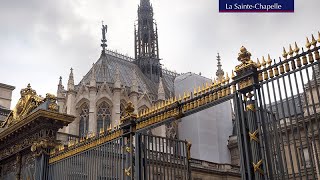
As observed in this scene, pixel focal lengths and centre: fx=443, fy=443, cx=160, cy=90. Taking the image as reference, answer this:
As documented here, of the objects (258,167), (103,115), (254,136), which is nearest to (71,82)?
(103,115)

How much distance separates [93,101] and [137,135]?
3354cm

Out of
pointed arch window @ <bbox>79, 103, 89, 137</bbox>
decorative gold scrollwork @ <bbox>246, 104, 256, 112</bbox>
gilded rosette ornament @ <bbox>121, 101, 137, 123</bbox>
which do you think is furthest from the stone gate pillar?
pointed arch window @ <bbox>79, 103, 89, 137</bbox>

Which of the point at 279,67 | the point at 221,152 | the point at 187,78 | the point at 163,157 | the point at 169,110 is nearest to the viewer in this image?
the point at 279,67

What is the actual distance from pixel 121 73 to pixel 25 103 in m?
36.8

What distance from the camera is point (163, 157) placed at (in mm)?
10359

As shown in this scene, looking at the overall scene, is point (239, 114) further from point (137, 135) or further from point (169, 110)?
point (137, 135)

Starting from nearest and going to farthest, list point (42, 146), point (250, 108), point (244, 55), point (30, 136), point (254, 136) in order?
point (254, 136) → point (250, 108) → point (244, 55) → point (42, 146) → point (30, 136)

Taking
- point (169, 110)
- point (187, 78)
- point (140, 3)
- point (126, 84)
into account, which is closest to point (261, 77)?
point (169, 110)

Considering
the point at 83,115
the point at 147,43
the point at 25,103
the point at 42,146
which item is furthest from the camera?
the point at 147,43

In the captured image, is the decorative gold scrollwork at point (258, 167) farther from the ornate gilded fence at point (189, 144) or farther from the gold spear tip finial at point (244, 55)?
the gold spear tip finial at point (244, 55)

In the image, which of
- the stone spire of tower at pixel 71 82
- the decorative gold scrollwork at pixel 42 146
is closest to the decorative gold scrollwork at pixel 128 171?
the decorative gold scrollwork at pixel 42 146

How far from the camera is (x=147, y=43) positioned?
6156cm

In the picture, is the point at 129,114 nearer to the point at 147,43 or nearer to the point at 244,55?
the point at 244,55

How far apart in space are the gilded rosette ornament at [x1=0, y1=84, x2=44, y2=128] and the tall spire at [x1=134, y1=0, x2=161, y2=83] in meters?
41.4
